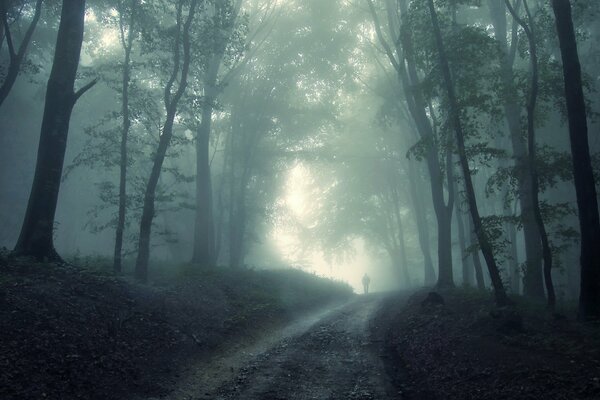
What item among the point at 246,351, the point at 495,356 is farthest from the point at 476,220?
the point at 246,351

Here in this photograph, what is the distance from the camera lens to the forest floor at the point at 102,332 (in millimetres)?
6863

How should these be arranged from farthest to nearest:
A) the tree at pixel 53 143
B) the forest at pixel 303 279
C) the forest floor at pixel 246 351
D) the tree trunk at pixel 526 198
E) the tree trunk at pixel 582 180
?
the tree trunk at pixel 526 198
the tree at pixel 53 143
the tree trunk at pixel 582 180
the forest at pixel 303 279
the forest floor at pixel 246 351

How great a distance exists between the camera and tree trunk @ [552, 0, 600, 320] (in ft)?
31.5

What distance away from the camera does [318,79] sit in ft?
103

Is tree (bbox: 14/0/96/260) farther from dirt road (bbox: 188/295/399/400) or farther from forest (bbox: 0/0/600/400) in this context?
dirt road (bbox: 188/295/399/400)

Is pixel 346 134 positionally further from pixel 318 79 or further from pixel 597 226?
pixel 597 226

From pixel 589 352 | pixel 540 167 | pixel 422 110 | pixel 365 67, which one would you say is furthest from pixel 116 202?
pixel 365 67

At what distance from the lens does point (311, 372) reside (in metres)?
9.77

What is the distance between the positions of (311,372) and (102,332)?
15.0 ft

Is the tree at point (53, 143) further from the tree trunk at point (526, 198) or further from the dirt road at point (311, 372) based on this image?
the tree trunk at point (526, 198)

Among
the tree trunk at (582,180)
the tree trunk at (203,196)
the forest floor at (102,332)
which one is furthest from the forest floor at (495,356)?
the tree trunk at (203,196)

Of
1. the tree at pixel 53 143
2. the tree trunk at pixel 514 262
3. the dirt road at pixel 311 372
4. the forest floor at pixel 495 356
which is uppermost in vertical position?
the tree at pixel 53 143

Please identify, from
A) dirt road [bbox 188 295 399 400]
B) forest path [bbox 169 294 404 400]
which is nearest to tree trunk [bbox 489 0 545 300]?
forest path [bbox 169 294 404 400]

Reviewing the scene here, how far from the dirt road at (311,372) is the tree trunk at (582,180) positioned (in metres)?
4.99
